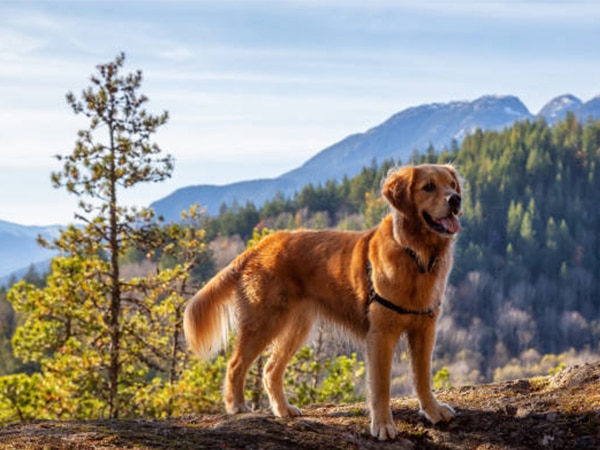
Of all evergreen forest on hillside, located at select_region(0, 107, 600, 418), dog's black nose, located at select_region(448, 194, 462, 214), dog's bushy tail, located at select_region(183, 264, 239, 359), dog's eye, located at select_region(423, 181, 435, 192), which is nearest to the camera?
dog's black nose, located at select_region(448, 194, 462, 214)

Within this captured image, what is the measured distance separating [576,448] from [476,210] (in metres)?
164

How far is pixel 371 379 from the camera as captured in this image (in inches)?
236

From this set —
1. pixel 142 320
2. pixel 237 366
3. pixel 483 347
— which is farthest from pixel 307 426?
pixel 483 347

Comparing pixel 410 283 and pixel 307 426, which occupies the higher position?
pixel 410 283

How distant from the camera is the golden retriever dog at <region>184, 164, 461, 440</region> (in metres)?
5.84

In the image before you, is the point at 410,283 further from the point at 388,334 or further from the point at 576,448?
the point at 576,448

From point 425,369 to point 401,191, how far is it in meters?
1.52

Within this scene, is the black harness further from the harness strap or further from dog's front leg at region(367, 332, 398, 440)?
dog's front leg at region(367, 332, 398, 440)

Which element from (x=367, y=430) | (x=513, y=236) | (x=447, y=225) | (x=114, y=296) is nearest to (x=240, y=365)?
(x=367, y=430)

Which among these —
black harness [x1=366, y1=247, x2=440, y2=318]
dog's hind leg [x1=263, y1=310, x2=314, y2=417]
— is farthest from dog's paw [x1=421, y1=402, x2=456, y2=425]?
dog's hind leg [x1=263, y1=310, x2=314, y2=417]

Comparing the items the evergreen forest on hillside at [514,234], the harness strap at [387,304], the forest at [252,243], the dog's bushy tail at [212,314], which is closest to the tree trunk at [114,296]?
the forest at [252,243]

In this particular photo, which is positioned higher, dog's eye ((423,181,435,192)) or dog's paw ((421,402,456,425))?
dog's eye ((423,181,435,192))

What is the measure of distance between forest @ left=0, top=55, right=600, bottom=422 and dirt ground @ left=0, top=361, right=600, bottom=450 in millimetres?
800

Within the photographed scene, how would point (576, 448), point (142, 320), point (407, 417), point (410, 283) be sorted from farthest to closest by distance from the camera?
point (142, 320)
point (407, 417)
point (410, 283)
point (576, 448)
